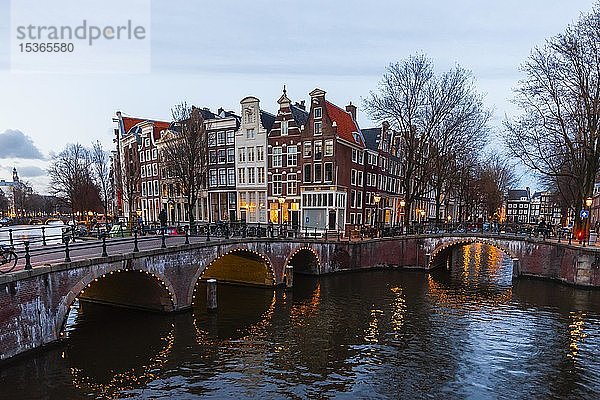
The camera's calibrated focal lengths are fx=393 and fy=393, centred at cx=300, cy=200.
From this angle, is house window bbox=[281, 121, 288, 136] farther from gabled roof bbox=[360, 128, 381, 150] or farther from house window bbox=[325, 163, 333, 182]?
gabled roof bbox=[360, 128, 381, 150]

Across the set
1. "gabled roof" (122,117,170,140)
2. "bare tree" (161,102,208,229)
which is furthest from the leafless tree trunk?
"bare tree" (161,102,208,229)

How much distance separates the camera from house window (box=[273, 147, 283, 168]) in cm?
4716

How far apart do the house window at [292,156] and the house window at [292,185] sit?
1.41 meters

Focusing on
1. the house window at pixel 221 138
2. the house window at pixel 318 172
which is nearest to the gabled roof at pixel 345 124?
the house window at pixel 318 172

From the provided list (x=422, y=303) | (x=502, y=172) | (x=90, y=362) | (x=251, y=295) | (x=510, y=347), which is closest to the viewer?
(x=90, y=362)

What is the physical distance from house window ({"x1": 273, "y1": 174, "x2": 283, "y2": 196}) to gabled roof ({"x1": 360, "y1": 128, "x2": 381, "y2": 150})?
43.0ft

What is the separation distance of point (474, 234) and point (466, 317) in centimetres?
1554

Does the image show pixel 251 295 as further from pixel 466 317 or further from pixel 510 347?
pixel 510 347

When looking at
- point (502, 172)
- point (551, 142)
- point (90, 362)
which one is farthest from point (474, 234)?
point (502, 172)

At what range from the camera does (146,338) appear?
18.9 metres

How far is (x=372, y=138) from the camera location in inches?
2088

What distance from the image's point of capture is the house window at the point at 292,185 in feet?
152

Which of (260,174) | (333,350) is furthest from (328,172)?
(333,350)

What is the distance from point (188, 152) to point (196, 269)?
18912 mm
